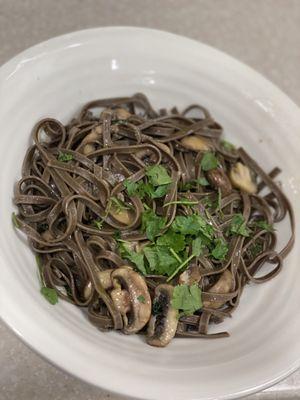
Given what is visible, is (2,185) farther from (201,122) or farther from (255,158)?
(255,158)

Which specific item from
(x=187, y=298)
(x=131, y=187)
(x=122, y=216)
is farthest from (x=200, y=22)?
(x=187, y=298)

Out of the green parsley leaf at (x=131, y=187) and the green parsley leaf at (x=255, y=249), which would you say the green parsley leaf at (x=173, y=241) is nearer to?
the green parsley leaf at (x=131, y=187)

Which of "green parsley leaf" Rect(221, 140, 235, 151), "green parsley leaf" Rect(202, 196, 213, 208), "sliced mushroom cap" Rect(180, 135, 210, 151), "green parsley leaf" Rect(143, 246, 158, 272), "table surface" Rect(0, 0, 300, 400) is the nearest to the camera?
"green parsley leaf" Rect(143, 246, 158, 272)

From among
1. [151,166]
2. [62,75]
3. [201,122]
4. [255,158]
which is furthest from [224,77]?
[62,75]

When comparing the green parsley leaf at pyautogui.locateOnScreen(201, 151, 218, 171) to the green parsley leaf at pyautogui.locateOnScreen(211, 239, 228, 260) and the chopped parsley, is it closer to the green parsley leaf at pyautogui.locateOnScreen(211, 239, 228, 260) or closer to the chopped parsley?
A: the chopped parsley

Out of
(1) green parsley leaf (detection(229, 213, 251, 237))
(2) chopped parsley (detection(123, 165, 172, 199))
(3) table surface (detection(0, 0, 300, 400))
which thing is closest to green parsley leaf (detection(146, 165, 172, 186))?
(2) chopped parsley (detection(123, 165, 172, 199))

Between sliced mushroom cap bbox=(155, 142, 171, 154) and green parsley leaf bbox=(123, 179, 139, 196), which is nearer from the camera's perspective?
green parsley leaf bbox=(123, 179, 139, 196)
